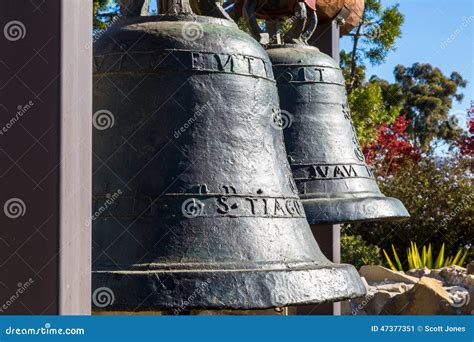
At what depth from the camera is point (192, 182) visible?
319cm

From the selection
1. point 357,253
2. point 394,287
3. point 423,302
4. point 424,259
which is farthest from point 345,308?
point 424,259

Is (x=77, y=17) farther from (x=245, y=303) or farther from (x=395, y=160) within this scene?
(x=395, y=160)

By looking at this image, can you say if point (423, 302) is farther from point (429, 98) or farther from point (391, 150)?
point (429, 98)

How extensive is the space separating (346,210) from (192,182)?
4.91 ft

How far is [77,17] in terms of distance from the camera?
2395 mm

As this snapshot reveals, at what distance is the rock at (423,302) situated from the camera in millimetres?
7840

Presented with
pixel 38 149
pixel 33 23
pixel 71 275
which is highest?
pixel 33 23

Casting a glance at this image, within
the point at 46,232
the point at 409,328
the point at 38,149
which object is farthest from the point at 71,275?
the point at 409,328

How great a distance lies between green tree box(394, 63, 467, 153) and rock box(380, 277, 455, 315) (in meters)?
17.1

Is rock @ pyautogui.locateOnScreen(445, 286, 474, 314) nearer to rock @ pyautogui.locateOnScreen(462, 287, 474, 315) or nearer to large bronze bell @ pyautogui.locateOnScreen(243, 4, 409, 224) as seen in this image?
rock @ pyautogui.locateOnScreen(462, 287, 474, 315)

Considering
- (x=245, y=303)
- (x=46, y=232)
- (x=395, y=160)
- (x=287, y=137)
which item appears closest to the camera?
(x=46, y=232)

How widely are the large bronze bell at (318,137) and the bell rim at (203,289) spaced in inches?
60.6

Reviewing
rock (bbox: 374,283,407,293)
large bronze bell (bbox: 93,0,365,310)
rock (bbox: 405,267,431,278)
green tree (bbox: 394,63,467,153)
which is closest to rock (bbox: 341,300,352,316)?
rock (bbox: 374,283,407,293)

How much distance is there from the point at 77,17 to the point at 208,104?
0.95m
